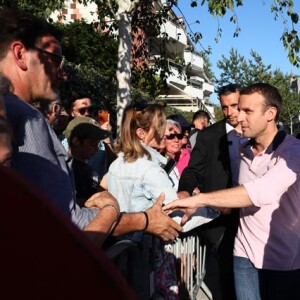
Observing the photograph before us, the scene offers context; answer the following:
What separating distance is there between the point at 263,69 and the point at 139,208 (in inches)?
1667

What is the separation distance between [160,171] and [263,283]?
1.08 meters

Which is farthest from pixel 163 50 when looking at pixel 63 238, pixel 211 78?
pixel 211 78

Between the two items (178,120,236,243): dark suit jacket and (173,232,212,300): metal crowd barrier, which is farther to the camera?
(178,120,236,243): dark suit jacket

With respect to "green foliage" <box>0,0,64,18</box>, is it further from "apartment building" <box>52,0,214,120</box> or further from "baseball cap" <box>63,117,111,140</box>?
"baseball cap" <box>63,117,111,140</box>

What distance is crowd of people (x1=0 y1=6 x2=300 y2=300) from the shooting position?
6.55 ft

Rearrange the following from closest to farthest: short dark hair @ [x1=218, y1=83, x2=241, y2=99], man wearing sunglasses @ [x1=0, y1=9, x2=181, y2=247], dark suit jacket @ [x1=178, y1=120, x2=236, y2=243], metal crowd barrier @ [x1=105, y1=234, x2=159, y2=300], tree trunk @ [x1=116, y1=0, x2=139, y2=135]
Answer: man wearing sunglasses @ [x1=0, y1=9, x2=181, y2=247] → metal crowd barrier @ [x1=105, y1=234, x2=159, y2=300] → dark suit jacket @ [x1=178, y1=120, x2=236, y2=243] → short dark hair @ [x1=218, y1=83, x2=241, y2=99] → tree trunk @ [x1=116, y1=0, x2=139, y2=135]

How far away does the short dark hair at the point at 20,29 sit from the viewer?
2.22 m

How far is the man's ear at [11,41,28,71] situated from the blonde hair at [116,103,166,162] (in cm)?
158

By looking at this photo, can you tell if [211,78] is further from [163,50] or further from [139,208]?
[139,208]

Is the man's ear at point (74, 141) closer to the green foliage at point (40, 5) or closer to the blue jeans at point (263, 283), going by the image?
the blue jeans at point (263, 283)

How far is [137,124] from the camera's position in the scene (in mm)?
3912

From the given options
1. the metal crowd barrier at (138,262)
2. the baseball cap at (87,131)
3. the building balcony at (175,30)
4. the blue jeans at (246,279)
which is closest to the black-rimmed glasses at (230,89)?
the baseball cap at (87,131)

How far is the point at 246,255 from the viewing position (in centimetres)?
382

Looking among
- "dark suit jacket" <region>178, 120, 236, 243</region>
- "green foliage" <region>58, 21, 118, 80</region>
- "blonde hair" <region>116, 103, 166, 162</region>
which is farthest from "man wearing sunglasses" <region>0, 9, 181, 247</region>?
"green foliage" <region>58, 21, 118, 80</region>
